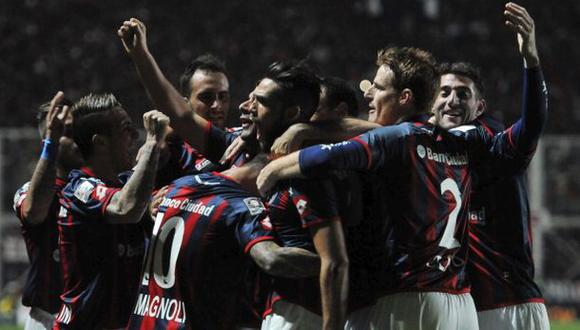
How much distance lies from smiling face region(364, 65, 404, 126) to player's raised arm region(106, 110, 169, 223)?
3.30 ft

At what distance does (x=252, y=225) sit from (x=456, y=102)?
7.53 feet

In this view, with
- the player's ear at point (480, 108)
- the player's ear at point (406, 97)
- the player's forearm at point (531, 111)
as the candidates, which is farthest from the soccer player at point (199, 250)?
the player's ear at point (480, 108)

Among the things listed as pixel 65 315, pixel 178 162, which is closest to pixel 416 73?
pixel 178 162

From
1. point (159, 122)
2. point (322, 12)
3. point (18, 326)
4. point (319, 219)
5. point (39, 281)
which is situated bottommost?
Result: point (18, 326)

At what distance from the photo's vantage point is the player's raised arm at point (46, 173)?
5621mm

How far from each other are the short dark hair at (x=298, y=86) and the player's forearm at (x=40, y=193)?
134 centimetres

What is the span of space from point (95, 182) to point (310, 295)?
4.69 feet

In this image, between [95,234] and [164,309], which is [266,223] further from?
[95,234]

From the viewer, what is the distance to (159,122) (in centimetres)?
539

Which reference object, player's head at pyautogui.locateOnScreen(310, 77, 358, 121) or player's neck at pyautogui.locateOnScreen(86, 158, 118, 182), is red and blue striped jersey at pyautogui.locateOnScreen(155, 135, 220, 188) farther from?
player's head at pyautogui.locateOnScreen(310, 77, 358, 121)

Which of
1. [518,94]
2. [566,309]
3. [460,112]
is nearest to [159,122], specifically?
[460,112]

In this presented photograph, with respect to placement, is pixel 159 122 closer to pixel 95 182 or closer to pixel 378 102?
pixel 95 182

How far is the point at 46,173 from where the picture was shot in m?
5.84

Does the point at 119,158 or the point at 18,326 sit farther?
the point at 18,326
